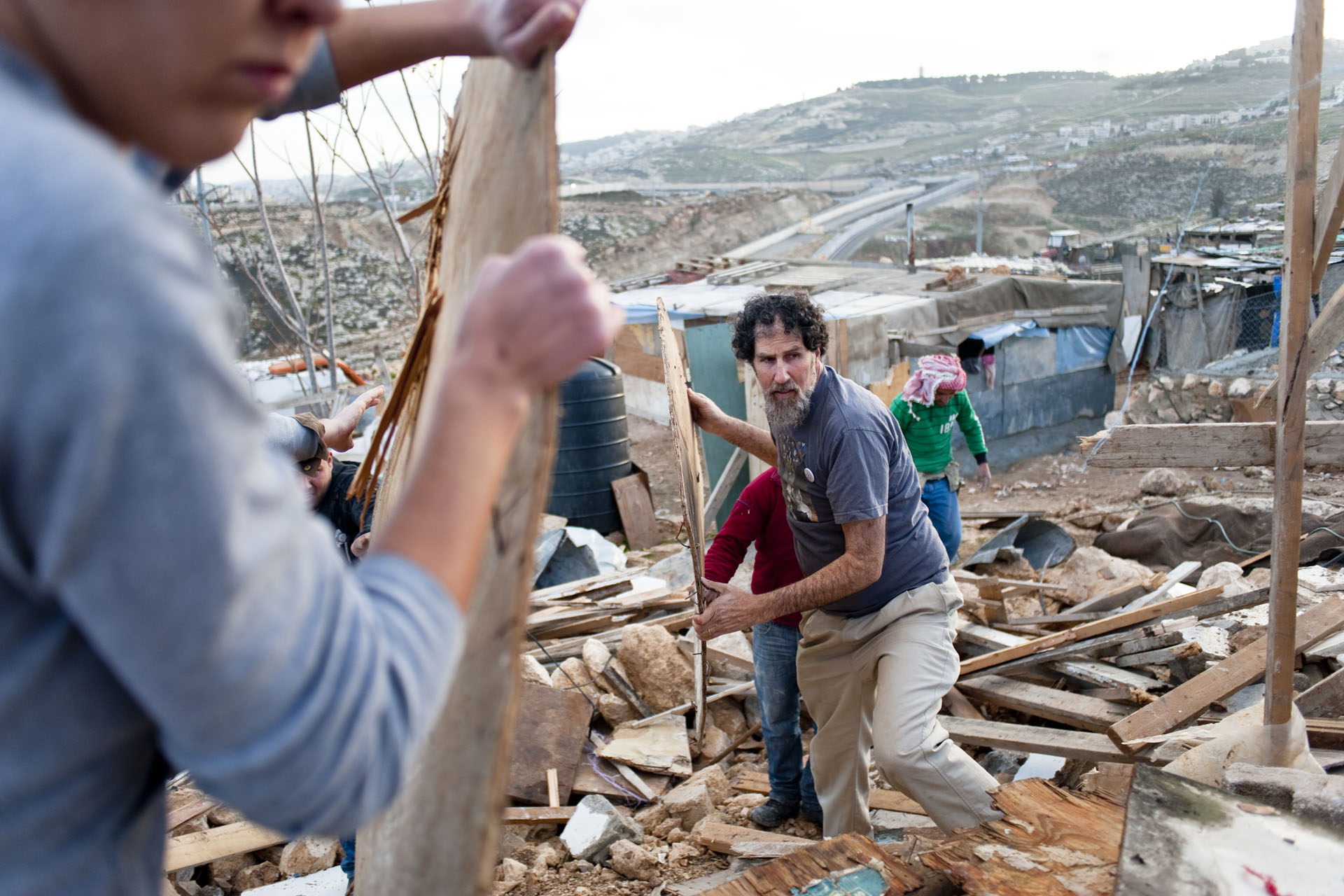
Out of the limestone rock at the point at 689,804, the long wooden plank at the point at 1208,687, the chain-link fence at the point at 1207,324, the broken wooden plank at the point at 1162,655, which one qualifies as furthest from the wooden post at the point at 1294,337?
the chain-link fence at the point at 1207,324

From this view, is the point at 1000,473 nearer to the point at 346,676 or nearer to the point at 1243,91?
the point at 346,676

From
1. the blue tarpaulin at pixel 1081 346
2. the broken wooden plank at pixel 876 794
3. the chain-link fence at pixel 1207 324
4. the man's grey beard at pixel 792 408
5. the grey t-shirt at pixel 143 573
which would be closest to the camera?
the grey t-shirt at pixel 143 573

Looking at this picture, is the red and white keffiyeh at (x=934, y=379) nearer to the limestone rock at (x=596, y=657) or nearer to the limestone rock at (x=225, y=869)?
the limestone rock at (x=596, y=657)

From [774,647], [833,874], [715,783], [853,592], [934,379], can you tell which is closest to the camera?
[833,874]

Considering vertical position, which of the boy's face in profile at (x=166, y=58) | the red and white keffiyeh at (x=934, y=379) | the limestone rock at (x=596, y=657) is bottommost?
the limestone rock at (x=596, y=657)

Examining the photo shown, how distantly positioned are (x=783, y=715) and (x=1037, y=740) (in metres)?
1.30

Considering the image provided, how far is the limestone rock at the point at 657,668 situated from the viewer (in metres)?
5.83

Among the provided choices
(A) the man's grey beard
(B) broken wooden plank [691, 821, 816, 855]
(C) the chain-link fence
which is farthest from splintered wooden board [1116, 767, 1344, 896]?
(C) the chain-link fence

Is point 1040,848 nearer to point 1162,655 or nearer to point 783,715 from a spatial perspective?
point 783,715

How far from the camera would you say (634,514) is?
35.5 feet

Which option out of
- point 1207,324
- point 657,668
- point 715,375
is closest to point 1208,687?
point 657,668

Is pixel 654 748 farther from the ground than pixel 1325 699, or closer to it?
closer to it

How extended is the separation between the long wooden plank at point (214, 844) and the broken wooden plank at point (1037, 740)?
3.51 m

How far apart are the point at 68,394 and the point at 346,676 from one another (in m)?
0.30
